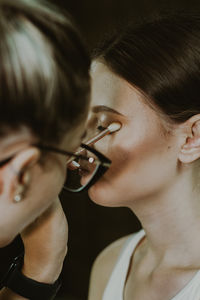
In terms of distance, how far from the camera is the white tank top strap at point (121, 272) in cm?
128

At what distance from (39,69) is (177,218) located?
0.71m

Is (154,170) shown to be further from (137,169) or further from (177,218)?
(177,218)

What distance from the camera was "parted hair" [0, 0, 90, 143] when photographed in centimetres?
52

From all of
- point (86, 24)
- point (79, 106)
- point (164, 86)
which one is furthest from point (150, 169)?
point (86, 24)

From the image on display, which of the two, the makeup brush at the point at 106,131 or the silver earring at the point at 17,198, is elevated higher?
the silver earring at the point at 17,198

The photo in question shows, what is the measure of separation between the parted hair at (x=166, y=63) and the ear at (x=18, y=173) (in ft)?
1.66

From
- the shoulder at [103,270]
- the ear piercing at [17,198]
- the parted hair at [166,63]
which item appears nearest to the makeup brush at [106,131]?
the parted hair at [166,63]

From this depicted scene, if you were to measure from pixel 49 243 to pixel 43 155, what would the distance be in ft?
1.33

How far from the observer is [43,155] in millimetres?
605

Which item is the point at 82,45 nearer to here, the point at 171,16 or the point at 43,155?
the point at 43,155

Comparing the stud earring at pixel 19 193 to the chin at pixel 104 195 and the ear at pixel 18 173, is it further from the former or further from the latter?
the chin at pixel 104 195

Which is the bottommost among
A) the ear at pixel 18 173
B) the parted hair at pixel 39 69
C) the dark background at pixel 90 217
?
the dark background at pixel 90 217

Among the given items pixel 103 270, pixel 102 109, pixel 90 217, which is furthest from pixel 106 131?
pixel 90 217

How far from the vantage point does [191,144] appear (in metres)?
1.06
